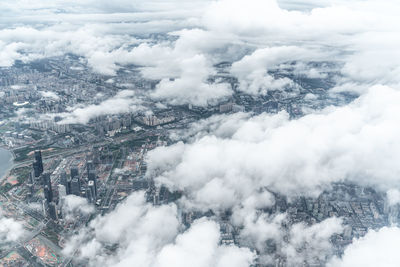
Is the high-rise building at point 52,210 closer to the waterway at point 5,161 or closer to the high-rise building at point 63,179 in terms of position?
the high-rise building at point 63,179

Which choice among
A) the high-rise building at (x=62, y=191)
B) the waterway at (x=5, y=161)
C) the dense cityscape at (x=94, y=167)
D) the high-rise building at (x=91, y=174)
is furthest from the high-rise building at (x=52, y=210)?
the waterway at (x=5, y=161)

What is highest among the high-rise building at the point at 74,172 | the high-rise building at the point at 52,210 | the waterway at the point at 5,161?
the high-rise building at the point at 74,172

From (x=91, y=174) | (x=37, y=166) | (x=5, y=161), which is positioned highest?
(x=91, y=174)

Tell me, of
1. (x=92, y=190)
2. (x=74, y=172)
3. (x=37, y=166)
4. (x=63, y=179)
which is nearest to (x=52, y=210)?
(x=92, y=190)

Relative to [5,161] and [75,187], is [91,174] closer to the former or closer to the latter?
[75,187]

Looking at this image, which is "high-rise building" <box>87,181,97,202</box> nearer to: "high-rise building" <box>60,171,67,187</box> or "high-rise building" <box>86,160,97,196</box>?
"high-rise building" <box>86,160,97,196</box>

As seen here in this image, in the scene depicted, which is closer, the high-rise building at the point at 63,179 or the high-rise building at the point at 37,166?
the high-rise building at the point at 63,179

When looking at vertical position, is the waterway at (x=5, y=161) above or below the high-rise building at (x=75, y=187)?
below

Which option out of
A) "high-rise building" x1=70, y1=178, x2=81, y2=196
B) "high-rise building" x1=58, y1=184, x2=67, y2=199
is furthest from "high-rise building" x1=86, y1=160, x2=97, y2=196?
"high-rise building" x1=58, y1=184, x2=67, y2=199

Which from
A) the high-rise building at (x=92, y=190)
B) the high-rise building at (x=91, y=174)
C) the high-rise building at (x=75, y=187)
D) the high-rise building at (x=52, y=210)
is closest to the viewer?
the high-rise building at (x=52, y=210)
